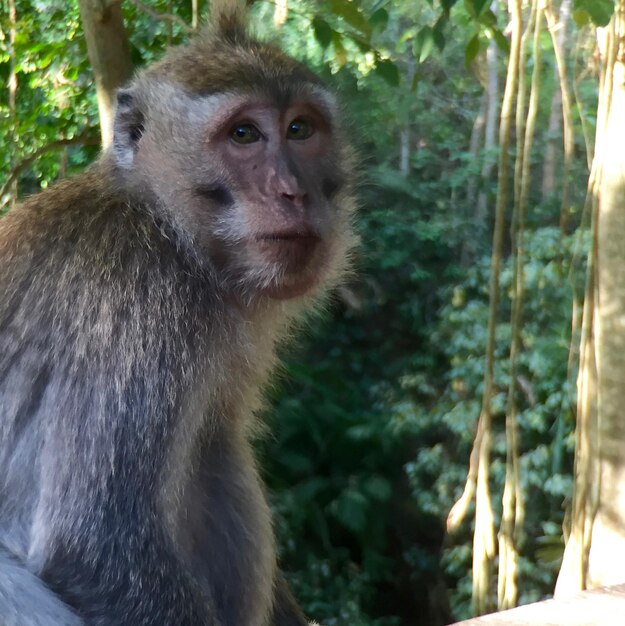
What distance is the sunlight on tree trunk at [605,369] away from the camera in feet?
10.7

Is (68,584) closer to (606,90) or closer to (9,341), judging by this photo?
(9,341)

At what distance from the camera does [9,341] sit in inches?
105

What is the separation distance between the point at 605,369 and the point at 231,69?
62.7 inches

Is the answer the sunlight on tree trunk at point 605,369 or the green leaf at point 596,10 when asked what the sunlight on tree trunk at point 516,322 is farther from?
the green leaf at point 596,10

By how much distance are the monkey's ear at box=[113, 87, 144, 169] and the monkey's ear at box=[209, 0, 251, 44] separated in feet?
1.26

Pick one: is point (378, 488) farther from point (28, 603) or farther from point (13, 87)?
point (28, 603)

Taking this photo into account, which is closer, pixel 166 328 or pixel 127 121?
pixel 166 328

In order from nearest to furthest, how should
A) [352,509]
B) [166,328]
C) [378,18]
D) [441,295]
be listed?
[166,328]
[378,18]
[352,509]
[441,295]

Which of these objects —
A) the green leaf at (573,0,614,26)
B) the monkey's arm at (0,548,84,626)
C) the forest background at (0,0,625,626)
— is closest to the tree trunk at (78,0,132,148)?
the forest background at (0,0,625,626)

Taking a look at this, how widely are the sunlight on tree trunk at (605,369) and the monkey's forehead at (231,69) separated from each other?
1.05 meters

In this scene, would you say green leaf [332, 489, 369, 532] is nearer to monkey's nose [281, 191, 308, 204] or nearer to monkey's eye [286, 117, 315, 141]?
monkey's eye [286, 117, 315, 141]

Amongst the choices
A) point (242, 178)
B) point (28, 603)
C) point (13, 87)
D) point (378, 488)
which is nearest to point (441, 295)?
point (378, 488)

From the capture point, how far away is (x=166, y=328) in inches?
100

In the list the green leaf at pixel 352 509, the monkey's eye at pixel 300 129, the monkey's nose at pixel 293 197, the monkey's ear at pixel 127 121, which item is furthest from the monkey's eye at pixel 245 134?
the green leaf at pixel 352 509
